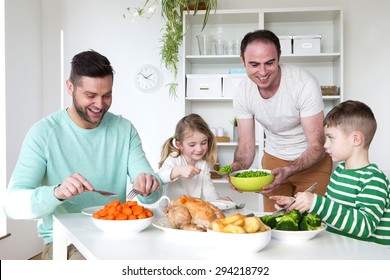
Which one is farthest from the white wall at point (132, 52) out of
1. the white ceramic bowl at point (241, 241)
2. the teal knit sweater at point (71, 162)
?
the white ceramic bowl at point (241, 241)

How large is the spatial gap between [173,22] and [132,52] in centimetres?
52

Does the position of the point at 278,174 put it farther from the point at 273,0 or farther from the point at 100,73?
the point at 273,0

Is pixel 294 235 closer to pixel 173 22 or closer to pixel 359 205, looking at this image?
pixel 359 205

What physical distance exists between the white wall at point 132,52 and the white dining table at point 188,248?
294 centimetres

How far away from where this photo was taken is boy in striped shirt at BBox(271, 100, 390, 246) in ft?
5.05

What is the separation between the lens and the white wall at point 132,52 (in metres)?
4.17

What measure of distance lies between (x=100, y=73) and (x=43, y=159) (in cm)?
40

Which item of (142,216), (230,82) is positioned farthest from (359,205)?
(230,82)

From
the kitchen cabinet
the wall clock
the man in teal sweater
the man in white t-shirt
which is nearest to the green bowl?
the man in white t-shirt

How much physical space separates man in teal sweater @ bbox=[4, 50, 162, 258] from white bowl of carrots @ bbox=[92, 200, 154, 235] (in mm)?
338

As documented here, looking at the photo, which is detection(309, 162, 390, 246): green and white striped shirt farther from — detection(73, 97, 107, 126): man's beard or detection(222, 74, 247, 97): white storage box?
detection(222, 74, 247, 97): white storage box

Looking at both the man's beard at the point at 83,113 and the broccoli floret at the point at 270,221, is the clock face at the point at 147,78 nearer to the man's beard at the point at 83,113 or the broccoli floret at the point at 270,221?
the man's beard at the point at 83,113

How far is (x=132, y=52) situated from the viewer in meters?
→ 4.44

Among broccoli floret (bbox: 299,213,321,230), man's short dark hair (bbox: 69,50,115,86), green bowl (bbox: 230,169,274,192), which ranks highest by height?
man's short dark hair (bbox: 69,50,115,86)
